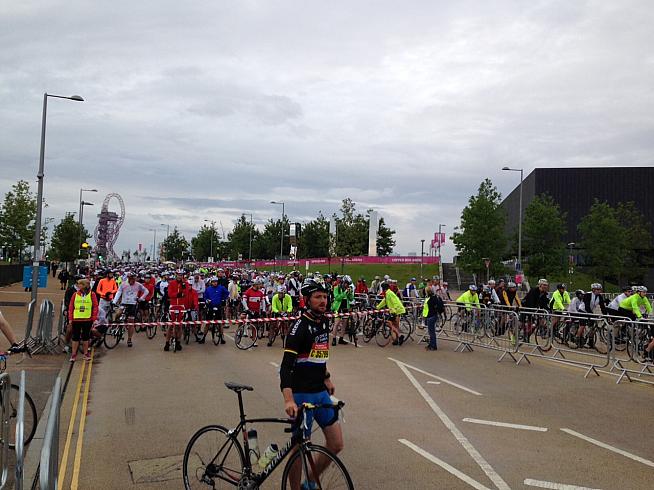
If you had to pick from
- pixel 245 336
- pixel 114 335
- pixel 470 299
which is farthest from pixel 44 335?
pixel 470 299

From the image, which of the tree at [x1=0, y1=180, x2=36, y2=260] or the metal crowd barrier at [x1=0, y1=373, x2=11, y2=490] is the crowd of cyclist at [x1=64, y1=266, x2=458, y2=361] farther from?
the tree at [x1=0, y1=180, x2=36, y2=260]

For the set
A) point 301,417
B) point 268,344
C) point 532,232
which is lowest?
point 268,344

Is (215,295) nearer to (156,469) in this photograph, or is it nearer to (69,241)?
(156,469)

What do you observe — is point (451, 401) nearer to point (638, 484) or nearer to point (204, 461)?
point (638, 484)

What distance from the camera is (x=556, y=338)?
14750 millimetres

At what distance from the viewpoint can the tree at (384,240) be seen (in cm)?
10700

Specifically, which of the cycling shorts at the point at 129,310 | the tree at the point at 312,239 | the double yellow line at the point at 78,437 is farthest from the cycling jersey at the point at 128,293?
the tree at the point at 312,239

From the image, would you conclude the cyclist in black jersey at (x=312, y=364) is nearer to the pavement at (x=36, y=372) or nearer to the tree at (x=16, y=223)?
the pavement at (x=36, y=372)

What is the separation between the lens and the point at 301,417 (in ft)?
15.9

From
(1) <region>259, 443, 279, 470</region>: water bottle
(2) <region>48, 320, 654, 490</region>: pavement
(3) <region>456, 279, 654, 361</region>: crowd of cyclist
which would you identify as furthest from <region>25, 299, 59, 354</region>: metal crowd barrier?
(1) <region>259, 443, 279, 470</region>: water bottle

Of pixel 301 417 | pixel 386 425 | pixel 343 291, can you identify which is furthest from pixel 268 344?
pixel 301 417

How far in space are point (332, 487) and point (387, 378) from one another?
25.4ft

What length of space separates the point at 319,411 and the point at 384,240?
104 metres

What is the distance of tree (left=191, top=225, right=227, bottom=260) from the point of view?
398 feet
